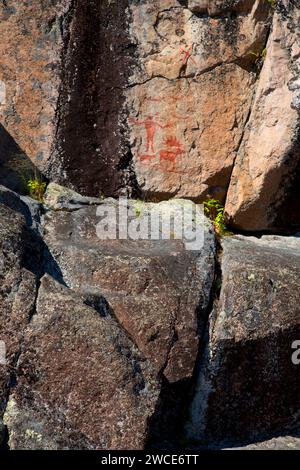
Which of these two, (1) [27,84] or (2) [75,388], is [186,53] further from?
(2) [75,388]

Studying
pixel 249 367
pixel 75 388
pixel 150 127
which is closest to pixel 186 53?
pixel 150 127

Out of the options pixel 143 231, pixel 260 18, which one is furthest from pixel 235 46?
pixel 143 231

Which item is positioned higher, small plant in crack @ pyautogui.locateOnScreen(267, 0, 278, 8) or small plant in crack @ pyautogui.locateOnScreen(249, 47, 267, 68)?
small plant in crack @ pyautogui.locateOnScreen(267, 0, 278, 8)

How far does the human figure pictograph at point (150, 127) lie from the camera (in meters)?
7.33

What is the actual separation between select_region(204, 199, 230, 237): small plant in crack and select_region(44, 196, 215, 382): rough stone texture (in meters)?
0.94

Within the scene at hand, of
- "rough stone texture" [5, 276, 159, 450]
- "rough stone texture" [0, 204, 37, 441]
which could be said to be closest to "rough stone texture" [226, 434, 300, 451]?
"rough stone texture" [5, 276, 159, 450]

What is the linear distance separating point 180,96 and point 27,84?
1409mm

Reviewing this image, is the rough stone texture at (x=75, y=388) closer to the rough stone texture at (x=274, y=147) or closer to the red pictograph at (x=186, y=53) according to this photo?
the rough stone texture at (x=274, y=147)

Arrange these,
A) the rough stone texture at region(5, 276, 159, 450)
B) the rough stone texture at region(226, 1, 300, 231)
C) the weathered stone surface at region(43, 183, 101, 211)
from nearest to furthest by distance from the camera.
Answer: the rough stone texture at region(5, 276, 159, 450) → the weathered stone surface at region(43, 183, 101, 211) → the rough stone texture at region(226, 1, 300, 231)

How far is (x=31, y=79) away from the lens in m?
7.21

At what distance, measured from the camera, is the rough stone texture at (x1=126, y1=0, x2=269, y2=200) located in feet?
24.0

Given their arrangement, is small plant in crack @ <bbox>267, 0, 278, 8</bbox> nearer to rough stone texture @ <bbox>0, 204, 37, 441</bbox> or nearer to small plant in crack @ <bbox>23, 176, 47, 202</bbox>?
small plant in crack @ <bbox>23, 176, 47, 202</bbox>

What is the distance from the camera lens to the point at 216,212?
24.5 feet

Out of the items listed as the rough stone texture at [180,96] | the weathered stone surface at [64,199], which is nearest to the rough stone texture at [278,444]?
the weathered stone surface at [64,199]
